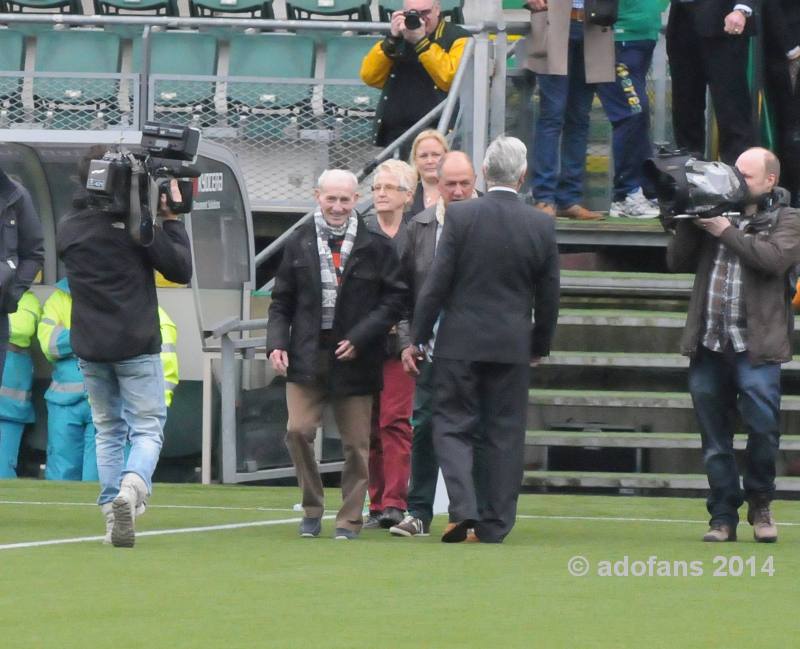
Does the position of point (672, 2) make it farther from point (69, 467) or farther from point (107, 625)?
point (107, 625)

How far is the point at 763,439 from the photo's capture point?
8.83m

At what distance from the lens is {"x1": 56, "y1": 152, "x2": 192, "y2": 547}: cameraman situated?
8445 millimetres

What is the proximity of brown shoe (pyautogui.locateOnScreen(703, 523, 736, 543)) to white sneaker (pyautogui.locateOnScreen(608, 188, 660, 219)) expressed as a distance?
5103 millimetres

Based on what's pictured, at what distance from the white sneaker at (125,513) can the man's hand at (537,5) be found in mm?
5773

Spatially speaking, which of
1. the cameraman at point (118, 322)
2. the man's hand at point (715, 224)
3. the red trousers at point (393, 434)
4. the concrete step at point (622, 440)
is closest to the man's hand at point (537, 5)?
the concrete step at point (622, 440)

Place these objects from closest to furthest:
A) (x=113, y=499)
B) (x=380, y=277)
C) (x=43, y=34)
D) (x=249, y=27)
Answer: (x=113, y=499)
(x=380, y=277)
(x=249, y=27)
(x=43, y=34)

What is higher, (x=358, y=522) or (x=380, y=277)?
(x=380, y=277)

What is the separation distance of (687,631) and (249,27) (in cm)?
997

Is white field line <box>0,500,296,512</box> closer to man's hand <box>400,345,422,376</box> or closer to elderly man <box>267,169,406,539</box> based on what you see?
elderly man <box>267,169,406,539</box>

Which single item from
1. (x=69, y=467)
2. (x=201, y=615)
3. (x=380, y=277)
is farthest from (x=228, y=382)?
(x=201, y=615)

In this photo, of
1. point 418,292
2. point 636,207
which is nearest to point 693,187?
point 418,292

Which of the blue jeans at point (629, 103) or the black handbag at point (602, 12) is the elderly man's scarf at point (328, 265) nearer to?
the black handbag at point (602, 12)

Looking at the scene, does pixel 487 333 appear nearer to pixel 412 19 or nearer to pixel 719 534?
pixel 719 534

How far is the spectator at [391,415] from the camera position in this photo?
959 centimetres
